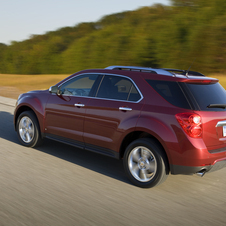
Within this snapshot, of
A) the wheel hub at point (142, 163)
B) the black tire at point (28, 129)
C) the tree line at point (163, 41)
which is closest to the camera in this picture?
the wheel hub at point (142, 163)

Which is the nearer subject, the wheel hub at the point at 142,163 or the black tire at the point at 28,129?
the wheel hub at the point at 142,163

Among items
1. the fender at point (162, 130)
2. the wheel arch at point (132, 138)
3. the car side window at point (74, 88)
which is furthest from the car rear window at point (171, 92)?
the car side window at point (74, 88)

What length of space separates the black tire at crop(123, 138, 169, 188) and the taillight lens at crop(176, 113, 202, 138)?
1.71 feet

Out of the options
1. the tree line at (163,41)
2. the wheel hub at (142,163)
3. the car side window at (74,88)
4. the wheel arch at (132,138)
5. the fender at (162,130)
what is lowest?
the wheel hub at (142,163)

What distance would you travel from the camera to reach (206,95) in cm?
461

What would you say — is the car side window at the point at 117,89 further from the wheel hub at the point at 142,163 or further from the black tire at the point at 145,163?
the wheel hub at the point at 142,163

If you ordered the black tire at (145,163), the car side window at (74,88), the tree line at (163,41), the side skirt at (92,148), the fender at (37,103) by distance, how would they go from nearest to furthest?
the black tire at (145,163) → the side skirt at (92,148) → the car side window at (74,88) → the fender at (37,103) → the tree line at (163,41)

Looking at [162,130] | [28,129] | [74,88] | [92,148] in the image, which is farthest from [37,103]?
[162,130]

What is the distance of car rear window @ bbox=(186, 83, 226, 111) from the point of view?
14.7ft

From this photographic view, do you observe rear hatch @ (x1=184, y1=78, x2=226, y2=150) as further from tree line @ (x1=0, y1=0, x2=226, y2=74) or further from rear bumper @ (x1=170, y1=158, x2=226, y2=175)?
tree line @ (x1=0, y1=0, x2=226, y2=74)

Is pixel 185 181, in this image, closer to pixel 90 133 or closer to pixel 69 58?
pixel 90 133

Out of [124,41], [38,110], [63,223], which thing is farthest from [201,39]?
[63,223]

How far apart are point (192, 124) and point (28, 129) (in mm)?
3638

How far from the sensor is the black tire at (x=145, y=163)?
4.65 meters
